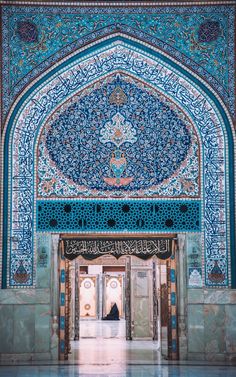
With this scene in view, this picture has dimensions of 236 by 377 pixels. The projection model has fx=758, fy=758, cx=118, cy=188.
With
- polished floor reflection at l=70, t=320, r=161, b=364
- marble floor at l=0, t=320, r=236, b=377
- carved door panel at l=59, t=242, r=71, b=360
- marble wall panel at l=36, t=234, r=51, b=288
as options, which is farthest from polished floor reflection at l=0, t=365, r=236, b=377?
marble wall panel at l=36, t=234, r=51, b=288

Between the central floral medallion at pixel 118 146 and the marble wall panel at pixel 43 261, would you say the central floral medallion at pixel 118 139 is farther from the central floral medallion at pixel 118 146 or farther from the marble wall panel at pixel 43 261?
the marble wall panel at pixel 43 261

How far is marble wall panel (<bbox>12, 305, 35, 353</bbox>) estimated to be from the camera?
989 centimetres

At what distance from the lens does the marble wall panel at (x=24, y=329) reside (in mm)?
9891

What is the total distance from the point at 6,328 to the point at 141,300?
4683mm

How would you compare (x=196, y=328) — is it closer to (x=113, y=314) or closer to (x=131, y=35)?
(x=131, y=35)

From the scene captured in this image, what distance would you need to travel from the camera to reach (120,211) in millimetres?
10273

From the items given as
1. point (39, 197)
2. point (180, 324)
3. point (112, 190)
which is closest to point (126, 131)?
point (112, 190)

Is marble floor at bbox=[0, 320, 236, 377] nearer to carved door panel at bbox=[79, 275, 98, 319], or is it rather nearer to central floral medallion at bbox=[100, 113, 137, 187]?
central floral medallion at bbox=[100, 113, 137, 187]

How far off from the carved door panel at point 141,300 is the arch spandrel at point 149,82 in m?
4.19

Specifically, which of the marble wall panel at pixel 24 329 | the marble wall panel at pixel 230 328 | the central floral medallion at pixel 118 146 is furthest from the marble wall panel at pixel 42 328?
the marble wall panel at pixel 230 328

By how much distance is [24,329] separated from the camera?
391 inches

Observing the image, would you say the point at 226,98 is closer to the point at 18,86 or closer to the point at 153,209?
the point at 153,209

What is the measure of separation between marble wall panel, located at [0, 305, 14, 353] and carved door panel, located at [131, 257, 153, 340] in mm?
4497

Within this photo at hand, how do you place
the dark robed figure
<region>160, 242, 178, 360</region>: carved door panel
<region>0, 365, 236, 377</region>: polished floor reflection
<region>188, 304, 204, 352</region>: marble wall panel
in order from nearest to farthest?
<region>0, 365, 236, 377</region>: polished floor reflection, <region>188, 304, 204, 352</region>: marble wall panel, <region>160, 242, 178, 360</region>: carved door panel, the dark robed figure
